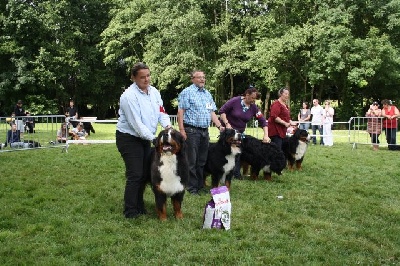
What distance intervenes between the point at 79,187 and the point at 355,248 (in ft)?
16.5

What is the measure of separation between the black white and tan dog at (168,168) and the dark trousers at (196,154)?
1.47 meters

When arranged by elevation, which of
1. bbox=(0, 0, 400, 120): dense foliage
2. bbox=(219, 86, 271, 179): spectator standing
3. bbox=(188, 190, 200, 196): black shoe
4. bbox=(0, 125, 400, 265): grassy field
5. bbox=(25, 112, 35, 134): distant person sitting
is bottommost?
bbox=(0, 125, 400, 265): grassy field

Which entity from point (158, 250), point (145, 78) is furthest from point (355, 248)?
point (145, 78)

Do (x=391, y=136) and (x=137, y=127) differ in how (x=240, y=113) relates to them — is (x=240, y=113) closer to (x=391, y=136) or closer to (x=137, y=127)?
(x=137, y=127)

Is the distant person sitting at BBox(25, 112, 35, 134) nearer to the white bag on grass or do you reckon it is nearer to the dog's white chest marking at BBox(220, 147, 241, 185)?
the dog's white chest marking at BBox(220, 147, 241, 185)

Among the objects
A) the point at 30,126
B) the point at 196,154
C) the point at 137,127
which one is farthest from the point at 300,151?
the point at 30,126

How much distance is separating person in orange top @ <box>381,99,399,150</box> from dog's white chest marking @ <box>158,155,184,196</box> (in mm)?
11515

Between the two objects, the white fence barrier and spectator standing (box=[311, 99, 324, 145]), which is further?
spectator standing (box=[311, 99, 324, 145])

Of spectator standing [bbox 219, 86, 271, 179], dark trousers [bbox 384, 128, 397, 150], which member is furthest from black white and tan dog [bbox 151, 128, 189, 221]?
dark trousers [bbox 384, 128, 397, 150]

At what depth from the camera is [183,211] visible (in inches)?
238

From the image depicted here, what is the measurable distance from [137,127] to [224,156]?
2.46 m

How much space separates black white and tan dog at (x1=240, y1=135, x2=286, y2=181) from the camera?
28.4ft

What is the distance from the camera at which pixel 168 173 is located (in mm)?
5355

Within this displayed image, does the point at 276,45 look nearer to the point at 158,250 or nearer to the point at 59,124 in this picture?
the point at 59,124
